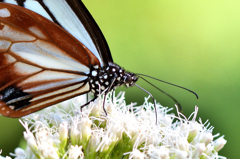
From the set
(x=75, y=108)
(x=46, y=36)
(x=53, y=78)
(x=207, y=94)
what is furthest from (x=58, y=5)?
(x=207, y=94)

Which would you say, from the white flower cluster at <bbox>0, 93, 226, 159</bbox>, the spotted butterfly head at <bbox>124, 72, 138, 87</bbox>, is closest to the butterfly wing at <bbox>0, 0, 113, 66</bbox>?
the spotted butterfly head at <bbox>124, 72, 138, 87</bbox>

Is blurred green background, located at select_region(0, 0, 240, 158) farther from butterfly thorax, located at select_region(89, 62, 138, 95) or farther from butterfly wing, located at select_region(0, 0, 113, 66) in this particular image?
butterfly wing, located at select_region(0, 0, 113, 66)

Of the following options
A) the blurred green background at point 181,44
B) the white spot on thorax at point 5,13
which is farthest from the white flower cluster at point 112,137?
the blurred green background at point 181,44

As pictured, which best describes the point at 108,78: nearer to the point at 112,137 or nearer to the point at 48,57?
the point at 48,57

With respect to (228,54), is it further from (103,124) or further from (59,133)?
(59,133)

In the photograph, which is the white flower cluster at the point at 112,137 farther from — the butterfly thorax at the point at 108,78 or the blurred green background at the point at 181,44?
the blurred green background at the point at 181,44

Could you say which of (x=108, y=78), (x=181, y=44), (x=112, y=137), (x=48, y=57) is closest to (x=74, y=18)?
(x=48, y=57)
